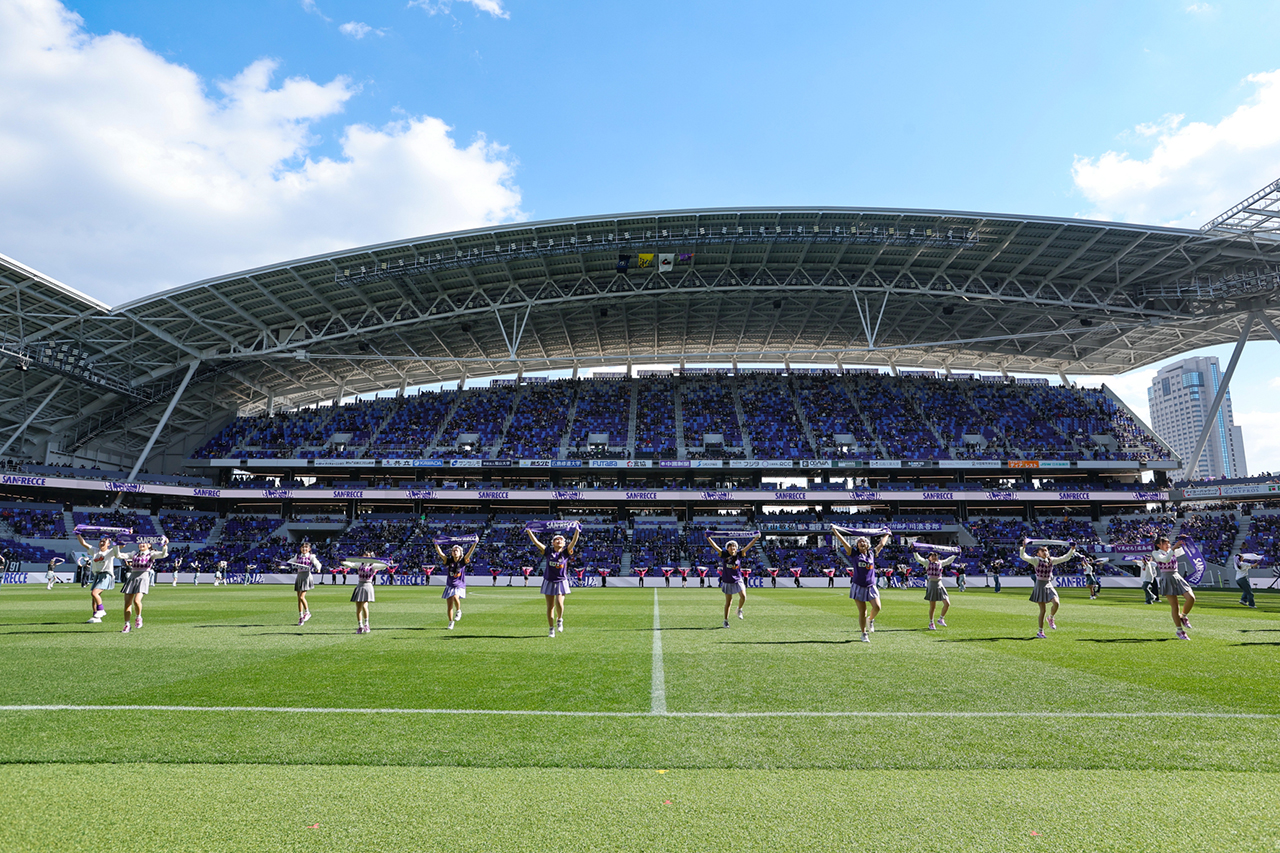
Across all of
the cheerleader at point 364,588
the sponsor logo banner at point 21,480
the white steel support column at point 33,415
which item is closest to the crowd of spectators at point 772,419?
the cheerleader at point 364,588

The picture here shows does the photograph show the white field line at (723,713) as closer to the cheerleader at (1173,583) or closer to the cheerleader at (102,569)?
Result: the cheerleader at (1173,583)

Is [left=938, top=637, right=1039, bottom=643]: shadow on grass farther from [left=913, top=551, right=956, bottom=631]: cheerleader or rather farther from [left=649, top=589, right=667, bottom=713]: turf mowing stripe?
[left=649, top=589, right=667, bottom=713]: turf mowing stripe

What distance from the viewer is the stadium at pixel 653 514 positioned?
540 centimetres

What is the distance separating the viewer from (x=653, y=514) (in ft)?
187

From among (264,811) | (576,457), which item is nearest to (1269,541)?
(576,457)

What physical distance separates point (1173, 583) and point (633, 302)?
1715 inches

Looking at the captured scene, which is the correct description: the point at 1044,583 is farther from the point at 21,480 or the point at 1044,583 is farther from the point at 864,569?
the point at 21,480

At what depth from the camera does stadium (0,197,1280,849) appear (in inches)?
213

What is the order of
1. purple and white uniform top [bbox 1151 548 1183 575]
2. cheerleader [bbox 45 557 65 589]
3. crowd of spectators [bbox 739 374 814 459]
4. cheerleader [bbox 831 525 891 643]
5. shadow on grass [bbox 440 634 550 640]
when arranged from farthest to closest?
crowd of spectators [bbox 739 374 814 459]
cheerleader [bbox 45 557 65 589]
shadow on grass [bbox 440 634 550 640]
purple and white uniform top [bbox 1151 548 1183 575]
cheerleader [bbox 831 525 891 643]

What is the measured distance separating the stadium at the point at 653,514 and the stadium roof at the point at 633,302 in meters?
0.33

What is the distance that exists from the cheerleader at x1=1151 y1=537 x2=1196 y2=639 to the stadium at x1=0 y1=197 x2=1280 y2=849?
675 mm

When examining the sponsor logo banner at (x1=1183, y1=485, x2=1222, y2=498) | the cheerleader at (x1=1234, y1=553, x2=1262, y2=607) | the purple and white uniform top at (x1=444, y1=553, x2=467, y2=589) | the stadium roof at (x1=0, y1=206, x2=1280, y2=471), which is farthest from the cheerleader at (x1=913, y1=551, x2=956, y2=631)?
the sponsor logo banner at (x1=1183, y1=485, x2=1222, y2=498)

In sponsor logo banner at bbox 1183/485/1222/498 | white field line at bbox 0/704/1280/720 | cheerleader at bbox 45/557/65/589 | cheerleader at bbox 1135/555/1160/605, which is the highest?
sponsor logo banner at bbox 1183/485/1222/498

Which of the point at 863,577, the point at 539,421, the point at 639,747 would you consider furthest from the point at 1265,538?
the point at 639,747
